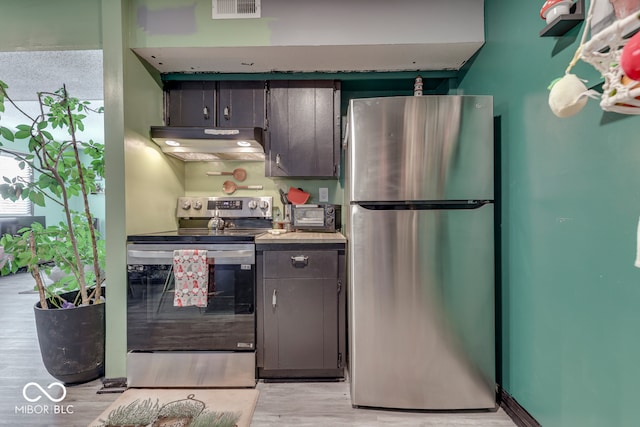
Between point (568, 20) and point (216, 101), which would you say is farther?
point (216, 101)

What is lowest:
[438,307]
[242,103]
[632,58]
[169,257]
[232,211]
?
[438,307]

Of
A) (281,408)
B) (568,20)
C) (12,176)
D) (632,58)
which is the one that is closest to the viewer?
(632,58)

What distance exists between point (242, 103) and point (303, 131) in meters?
0.52

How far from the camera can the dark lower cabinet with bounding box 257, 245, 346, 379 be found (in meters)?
1.92

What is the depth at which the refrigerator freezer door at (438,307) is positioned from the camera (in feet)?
5.38

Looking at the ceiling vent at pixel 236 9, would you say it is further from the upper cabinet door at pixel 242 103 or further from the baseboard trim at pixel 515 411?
the baseboard trim at pixel 515 411

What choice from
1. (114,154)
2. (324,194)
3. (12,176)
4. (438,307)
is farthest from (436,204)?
(12,176)

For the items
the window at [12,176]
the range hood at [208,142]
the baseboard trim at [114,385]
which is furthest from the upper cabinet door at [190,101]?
the window at [12,176]

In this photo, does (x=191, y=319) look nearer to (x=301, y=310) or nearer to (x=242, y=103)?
(x=301, y=310)

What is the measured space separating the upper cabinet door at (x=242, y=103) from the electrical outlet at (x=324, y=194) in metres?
0.70

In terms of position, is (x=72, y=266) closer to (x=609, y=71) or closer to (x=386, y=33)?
(x=386, y=33)

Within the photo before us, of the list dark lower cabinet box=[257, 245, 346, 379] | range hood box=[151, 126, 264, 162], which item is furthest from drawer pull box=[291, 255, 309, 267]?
range hood box=[151, 126, 264, 162]

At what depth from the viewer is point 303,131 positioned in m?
2.40

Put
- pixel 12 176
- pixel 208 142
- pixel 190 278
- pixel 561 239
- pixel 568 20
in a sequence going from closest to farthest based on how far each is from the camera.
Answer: pixel 568 20, pixel 561 239, pixel 190 278, pixel 208 142, pixel 12 176
